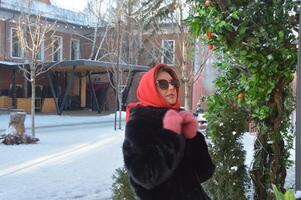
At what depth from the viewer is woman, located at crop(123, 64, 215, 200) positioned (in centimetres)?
222

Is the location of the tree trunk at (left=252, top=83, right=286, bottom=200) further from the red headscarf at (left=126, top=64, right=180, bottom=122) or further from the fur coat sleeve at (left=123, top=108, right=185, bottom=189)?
the fur coat sleeve at (left=123, top=108, right=185, bottom=189)

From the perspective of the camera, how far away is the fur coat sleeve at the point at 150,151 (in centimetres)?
220

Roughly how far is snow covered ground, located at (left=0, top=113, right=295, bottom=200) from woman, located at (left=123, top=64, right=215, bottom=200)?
9.80 feet

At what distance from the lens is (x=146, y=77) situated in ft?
8.05

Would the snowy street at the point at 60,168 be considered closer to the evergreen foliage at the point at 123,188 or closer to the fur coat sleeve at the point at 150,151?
the evergreen foliage at the point at 123,188

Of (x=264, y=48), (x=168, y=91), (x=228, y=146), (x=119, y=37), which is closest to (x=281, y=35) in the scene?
(x=264, y=48)

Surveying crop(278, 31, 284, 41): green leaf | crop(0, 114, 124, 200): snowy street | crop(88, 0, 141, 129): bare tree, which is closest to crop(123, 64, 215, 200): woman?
crop(278, 31, 284, 41): green leaf

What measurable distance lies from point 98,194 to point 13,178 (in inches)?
77.2

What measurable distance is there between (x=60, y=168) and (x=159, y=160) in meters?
7.37

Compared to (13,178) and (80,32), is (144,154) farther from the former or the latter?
(80,32)

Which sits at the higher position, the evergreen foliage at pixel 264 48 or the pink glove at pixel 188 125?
the evergreen foliage at pixel 264 48

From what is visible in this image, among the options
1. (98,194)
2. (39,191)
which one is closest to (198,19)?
(98,194)

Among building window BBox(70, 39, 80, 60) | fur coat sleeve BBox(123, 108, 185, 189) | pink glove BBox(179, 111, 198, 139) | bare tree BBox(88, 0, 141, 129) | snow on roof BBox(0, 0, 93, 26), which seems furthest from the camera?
building window BBox(70, 39, 80, 60)

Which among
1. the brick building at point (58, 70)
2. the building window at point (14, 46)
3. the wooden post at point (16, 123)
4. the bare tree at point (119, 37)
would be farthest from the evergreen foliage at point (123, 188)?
the building window at point (14, 46)
